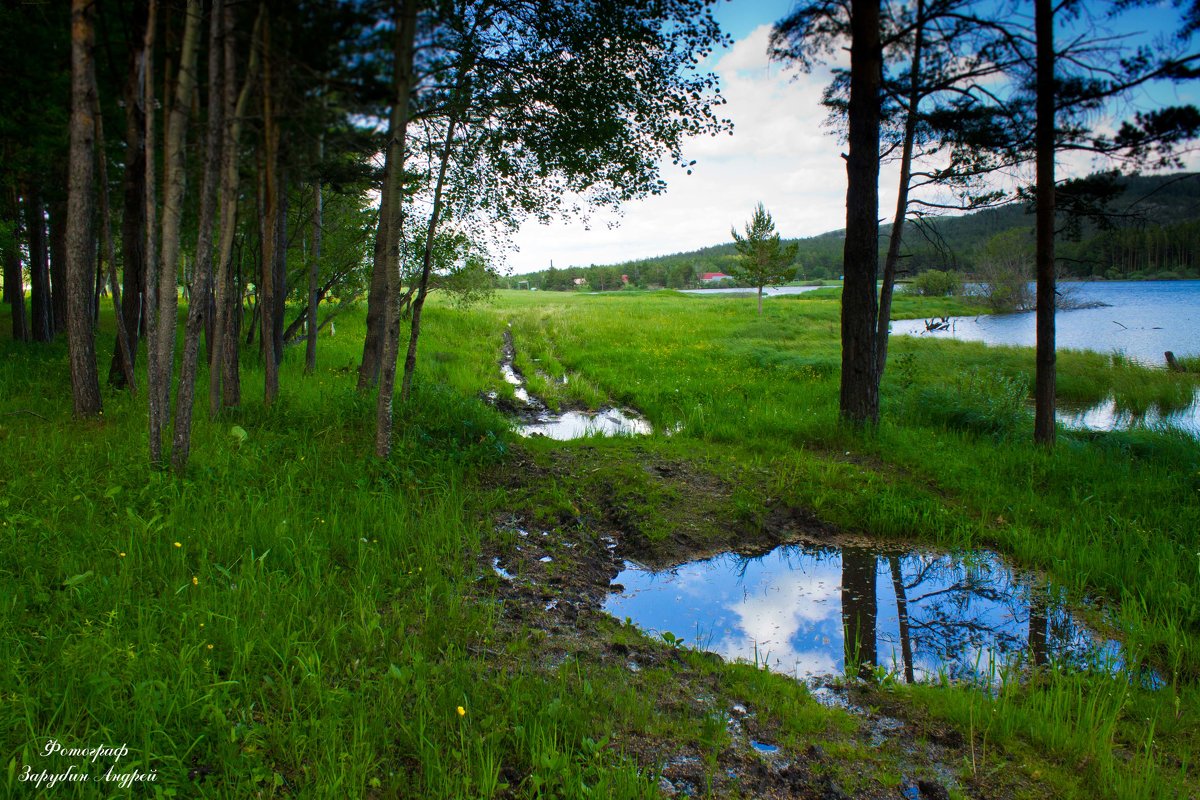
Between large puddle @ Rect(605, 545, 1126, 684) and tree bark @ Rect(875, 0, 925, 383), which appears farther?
tree bark @ Rect(875, 0, 925, 383)

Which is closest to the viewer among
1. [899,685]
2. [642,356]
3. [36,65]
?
[899,685]

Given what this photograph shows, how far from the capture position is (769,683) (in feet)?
12.9

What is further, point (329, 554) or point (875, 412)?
point (875, 412)

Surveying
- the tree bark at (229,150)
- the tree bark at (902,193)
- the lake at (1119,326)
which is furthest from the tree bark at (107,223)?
the lake at (1119,326)

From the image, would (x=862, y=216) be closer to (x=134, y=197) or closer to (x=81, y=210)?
(x=81, y=210)

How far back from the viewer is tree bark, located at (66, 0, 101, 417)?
21.5 feet

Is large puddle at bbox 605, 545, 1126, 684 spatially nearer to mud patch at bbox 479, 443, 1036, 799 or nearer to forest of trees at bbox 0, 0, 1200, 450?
mud patch at bbox 479, 443, 1036, 799

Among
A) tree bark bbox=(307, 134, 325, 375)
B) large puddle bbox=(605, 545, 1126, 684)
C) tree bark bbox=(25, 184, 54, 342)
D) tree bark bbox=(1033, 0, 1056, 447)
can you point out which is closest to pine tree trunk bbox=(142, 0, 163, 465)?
tree bark bbox=(307, 134, 325, 375)

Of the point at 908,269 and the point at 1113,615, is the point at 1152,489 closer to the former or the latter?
the point at 1113,615

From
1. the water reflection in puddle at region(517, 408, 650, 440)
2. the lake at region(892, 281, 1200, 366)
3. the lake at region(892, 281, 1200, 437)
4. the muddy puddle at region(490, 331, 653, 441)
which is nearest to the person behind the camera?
the muddy puddle at region(490, 331, 653, 441)

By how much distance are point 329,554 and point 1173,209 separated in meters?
11.2

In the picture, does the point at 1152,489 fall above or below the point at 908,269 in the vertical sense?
below

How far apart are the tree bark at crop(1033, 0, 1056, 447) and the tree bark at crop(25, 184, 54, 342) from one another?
1856 centimetres

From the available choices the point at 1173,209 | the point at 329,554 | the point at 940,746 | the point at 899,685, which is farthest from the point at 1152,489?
the point at 329,554
